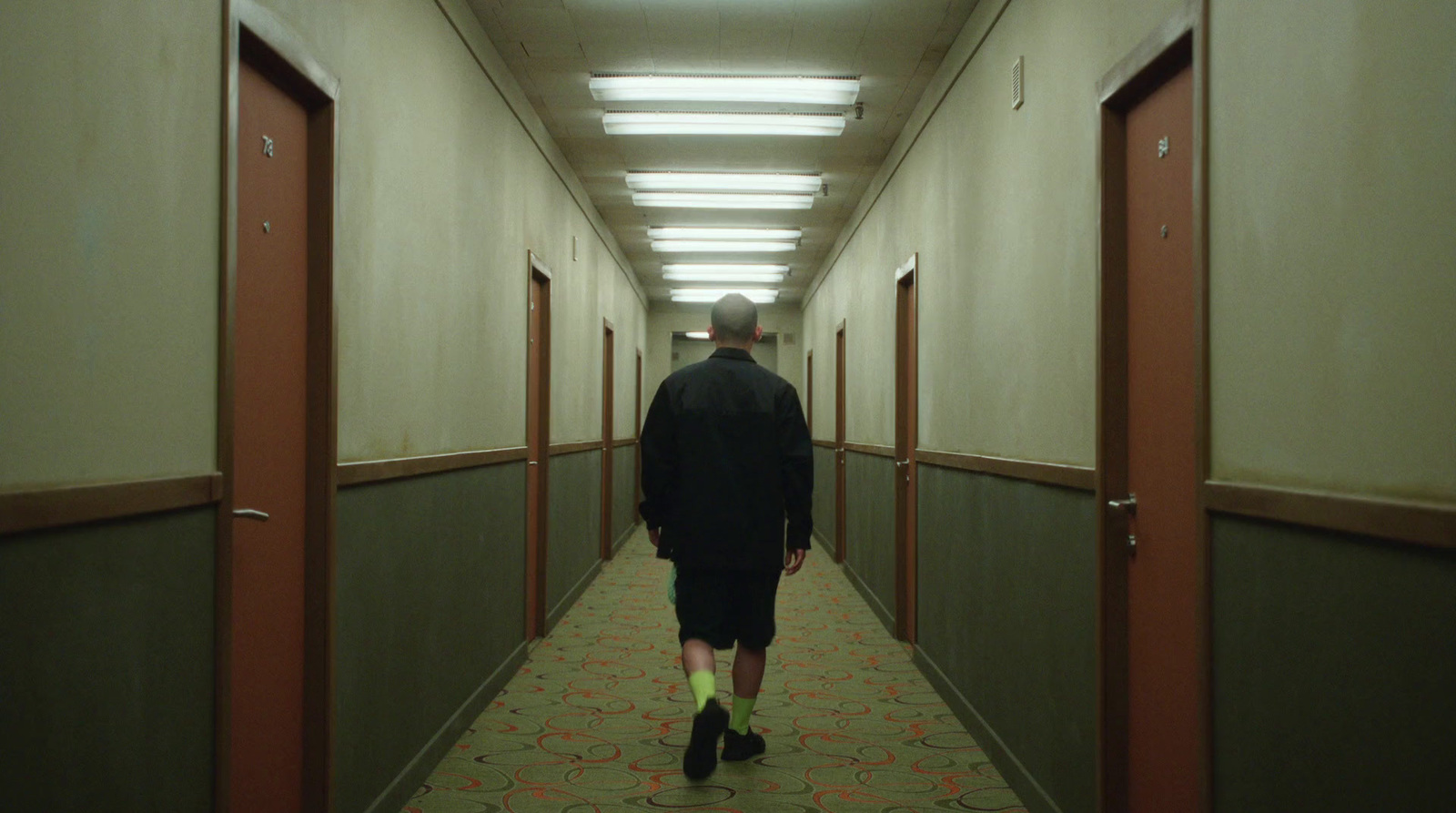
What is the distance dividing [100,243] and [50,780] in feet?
2.75

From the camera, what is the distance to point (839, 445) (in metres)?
9.91

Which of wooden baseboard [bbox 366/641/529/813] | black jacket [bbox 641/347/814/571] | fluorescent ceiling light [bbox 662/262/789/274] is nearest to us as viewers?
wooden baseboard [bbox 366/641/529/813]

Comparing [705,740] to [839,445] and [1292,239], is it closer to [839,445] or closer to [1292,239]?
[1292,239]

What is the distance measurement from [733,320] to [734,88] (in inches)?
68.2

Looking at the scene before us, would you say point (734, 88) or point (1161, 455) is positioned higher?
point (734, 88)

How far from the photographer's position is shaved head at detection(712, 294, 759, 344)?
3.88m

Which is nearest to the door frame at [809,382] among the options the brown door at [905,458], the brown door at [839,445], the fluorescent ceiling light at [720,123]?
the brown door at [839,445]

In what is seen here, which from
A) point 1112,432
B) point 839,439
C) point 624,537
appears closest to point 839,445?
point 839,439

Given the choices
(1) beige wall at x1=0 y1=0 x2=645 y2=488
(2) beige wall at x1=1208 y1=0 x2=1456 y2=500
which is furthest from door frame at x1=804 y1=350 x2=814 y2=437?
(2) beige wall at x1=1208 y1=0 x2=1456 y2=500

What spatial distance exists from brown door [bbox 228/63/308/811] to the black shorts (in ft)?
4.30

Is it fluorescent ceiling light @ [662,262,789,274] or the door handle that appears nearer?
the door handle

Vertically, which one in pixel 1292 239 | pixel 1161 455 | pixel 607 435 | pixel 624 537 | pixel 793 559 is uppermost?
pixel 1292 239

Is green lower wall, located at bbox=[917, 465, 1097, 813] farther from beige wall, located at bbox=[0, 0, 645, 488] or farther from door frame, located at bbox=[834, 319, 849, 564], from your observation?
door frame, located at bbox=[834, 319, 849, 564]

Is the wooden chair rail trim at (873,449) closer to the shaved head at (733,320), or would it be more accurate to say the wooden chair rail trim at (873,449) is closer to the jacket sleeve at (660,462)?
the shaved head at (733,320)
